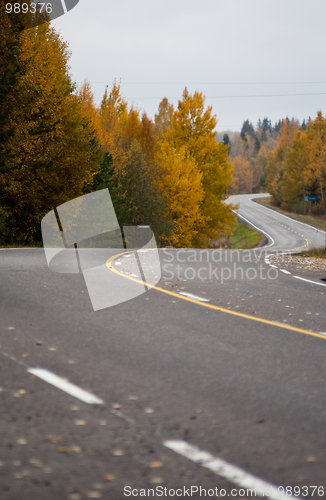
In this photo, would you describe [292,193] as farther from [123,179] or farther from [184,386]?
[184,386]

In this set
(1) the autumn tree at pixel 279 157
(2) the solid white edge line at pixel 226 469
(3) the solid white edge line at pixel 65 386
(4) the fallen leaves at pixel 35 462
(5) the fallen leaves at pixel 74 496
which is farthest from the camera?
(1) the autumn tree at pixel 279 157

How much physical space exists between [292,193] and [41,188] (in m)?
67.0

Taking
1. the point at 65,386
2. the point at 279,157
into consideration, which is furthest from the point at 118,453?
the point at 279,157

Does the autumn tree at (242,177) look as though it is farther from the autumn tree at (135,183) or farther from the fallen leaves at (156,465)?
the fallen leaves at (156,465)

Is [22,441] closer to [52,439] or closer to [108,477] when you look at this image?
[52,439]

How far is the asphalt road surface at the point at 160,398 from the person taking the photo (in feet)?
9.72

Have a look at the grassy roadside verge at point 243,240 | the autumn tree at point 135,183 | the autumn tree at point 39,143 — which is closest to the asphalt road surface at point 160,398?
the autumn tree at point 39,143

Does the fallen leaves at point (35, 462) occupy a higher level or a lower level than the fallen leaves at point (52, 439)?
higher

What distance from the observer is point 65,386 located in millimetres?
4305

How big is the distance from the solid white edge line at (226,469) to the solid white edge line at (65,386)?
0.93 m

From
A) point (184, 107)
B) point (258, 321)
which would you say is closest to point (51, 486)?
point (258, 321)

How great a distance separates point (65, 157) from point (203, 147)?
2045 cm

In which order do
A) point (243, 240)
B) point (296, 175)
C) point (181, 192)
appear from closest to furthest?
point (181, 192) → point (243, 240) → point (296, 175)

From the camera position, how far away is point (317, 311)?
25.7ft
